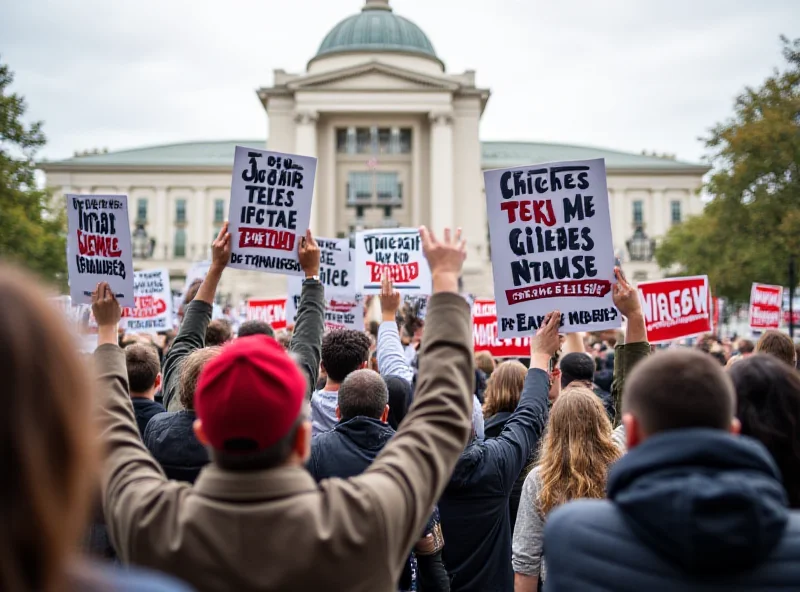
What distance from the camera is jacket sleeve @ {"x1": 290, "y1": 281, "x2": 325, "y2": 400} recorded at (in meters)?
3.69

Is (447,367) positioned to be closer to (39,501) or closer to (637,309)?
(39,501)

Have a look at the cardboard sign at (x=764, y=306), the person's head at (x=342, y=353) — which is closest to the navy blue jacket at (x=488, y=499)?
→ the person's head at (x=342, y=353)

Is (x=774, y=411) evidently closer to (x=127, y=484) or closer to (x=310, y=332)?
(x=127, y=484)

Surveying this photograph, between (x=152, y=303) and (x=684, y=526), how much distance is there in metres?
13.1

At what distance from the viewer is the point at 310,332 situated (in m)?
3.82

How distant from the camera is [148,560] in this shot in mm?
1995

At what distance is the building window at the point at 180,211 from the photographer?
82938 mm

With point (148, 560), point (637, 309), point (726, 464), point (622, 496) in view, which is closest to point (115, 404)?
point (148, 560)

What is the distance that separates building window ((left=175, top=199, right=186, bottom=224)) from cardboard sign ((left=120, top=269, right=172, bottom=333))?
233ft

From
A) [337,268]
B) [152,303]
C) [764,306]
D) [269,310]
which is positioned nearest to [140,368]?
[337,268]

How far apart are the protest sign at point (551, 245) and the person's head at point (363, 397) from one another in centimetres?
104

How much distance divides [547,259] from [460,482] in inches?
56.6

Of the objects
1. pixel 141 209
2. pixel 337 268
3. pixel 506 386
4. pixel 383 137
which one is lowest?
pixel 506 386

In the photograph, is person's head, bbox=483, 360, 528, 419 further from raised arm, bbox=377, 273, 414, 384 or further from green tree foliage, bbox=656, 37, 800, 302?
green tree foliage, bbox=656, 37, 800, 302
